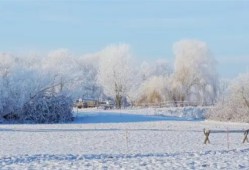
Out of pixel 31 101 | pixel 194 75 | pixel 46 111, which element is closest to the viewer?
pixel 46 111

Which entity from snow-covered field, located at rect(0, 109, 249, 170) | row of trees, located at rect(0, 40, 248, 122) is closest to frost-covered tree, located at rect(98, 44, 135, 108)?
row of trees, located at rect(0, 40, 248, 122)

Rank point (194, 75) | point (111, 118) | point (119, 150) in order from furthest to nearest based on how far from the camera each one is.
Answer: point (194, 75) → point (111, 118) → point (119, 150)

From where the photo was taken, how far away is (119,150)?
26.8 m

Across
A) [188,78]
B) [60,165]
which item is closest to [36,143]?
[60,165]

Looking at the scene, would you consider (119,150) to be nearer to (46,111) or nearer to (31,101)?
(46,111)

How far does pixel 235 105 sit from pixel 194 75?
36925 mm

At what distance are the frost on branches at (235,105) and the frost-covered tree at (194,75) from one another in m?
29.6

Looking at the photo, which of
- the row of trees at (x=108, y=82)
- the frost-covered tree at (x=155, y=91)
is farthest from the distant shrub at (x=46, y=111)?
the frost-covered tree at (x=155, y=91)

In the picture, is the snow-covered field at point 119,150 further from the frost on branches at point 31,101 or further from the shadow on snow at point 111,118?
the frost on branches at point 31,101

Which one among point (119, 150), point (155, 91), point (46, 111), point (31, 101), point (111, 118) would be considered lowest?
point (119, 150)

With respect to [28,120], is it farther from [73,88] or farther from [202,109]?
[202,109]

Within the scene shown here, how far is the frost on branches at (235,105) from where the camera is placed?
54912mm

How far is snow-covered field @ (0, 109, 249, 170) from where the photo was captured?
20.3 metres

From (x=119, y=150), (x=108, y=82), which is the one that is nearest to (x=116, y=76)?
(x=108, y=82)
